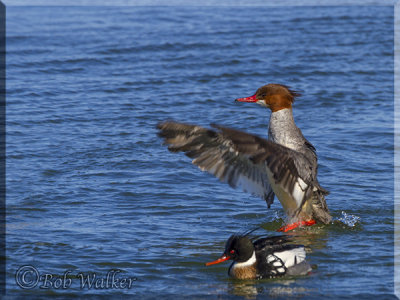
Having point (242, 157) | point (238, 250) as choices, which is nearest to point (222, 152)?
point (242, 157)

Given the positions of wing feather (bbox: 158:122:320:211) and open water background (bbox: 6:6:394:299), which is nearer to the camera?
wing feather (bbox: 158:122:320:211)

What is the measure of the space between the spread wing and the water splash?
0.84 m

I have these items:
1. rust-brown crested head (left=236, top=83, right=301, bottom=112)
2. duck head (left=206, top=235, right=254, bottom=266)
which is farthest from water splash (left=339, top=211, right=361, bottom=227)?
duck head (left=206, top=235, right=254, bottom=266)

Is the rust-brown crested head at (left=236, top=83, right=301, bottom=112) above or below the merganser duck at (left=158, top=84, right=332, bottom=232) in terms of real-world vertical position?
above

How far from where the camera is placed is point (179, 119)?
424 inches

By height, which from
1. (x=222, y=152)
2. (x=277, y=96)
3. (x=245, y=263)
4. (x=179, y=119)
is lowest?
(x=245, y=263)

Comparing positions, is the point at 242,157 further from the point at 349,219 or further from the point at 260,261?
the point at 349,219

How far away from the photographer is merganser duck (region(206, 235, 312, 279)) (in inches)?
240

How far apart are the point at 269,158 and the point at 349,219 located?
190 cm

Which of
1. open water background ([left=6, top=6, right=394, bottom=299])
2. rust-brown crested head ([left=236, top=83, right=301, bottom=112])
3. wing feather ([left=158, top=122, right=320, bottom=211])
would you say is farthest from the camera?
rust-brown crested head ([left=236, top=83, right=301, bottom=112])

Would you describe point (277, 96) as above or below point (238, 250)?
above

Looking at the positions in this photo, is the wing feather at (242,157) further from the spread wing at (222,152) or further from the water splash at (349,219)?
the water splash at (349,219)

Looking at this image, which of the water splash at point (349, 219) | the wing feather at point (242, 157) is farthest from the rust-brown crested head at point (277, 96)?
the water splash at point (349, 219)

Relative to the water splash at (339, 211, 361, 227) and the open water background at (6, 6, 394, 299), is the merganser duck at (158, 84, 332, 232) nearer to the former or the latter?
the water splash at (339, 211, 361, 227)
